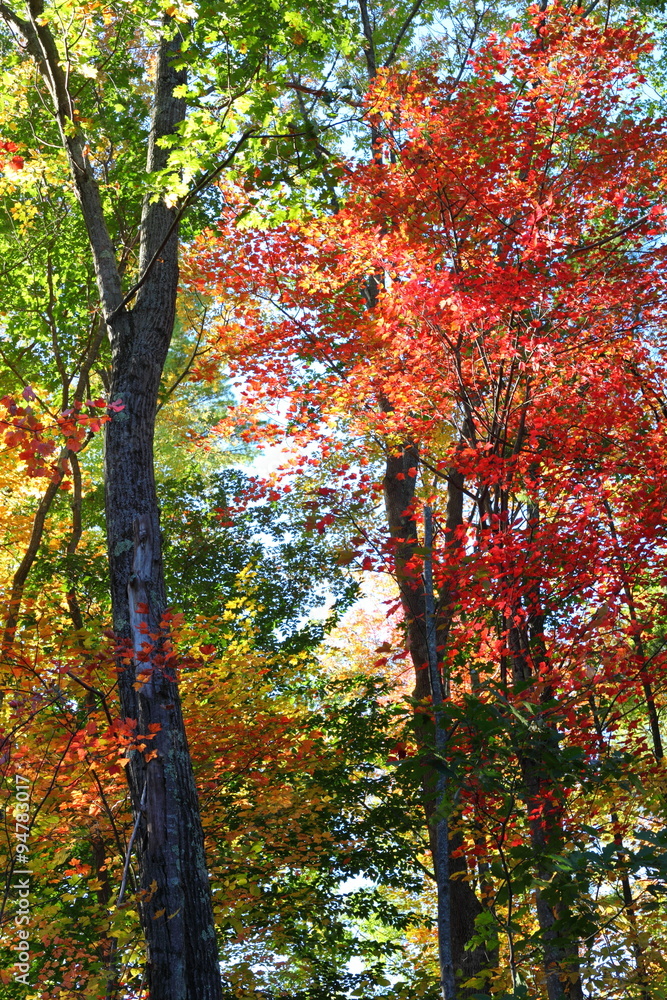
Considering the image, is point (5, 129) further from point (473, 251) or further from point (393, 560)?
point (393, 560)

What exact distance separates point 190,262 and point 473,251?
6558 mm

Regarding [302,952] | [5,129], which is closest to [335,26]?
[5,129]

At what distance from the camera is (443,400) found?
29.4ft

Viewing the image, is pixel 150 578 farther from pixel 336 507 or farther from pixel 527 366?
pixel 336 507

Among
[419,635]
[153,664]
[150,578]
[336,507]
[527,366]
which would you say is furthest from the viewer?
[336,507]

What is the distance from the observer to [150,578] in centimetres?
546

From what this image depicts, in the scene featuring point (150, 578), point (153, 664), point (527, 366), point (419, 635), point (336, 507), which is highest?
point (336, 507)

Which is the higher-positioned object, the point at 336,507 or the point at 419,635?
the point at 336,507

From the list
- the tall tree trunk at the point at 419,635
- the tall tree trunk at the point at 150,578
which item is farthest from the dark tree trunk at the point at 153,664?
the tall tree trunk at the point at 419,635

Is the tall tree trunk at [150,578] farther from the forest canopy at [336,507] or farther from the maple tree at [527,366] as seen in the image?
the maple tree at [527,366]

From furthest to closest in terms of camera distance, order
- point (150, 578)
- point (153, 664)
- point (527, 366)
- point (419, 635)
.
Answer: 1. point (419, 635)
2. point (527, 366)
3. point (150, 578)
4. point (153, 664)

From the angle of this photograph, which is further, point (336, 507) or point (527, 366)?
point (336, 507)

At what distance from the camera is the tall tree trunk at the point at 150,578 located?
464 centimetres

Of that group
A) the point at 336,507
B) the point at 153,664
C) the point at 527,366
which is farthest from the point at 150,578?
the point at 336,507
